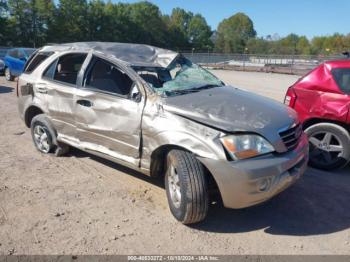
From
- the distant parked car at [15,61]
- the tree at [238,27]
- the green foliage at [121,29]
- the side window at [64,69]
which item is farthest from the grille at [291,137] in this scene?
the tree at [238,27]

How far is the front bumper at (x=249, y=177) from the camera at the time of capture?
3.10 m

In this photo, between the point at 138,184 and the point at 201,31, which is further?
the point at 201,31

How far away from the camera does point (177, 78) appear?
4293 millimetres

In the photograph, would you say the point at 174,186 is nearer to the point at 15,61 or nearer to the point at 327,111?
the point at 327,111

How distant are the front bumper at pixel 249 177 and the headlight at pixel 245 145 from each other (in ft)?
0.19

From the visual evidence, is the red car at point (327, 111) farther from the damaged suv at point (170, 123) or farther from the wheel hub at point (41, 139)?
the wheel hub at point (41, 139)

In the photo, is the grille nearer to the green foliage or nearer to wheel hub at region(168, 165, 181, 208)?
wheel hub at region(168, 165, 181, 208)

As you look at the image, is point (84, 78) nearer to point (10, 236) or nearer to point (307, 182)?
point (10, 236)

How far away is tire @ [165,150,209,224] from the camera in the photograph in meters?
3.26

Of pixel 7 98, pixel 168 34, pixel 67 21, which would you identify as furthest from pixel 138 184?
pixel 168 34

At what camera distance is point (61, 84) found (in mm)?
4789

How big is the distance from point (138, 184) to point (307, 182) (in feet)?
7.28

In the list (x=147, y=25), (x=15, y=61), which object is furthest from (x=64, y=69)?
(x=147, y=25)

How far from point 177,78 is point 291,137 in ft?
5.05
